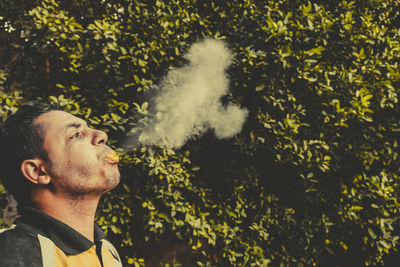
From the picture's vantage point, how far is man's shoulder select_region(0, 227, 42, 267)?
4.85 ft

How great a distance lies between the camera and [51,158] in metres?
1.90

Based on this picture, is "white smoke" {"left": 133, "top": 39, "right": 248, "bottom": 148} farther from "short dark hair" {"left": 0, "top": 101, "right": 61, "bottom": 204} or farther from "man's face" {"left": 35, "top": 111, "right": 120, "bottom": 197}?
"short dark hair" {"left": 0, "top": 101, "right": 61, "bottom": 204}

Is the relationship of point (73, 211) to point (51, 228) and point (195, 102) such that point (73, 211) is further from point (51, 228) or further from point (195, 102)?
point (195, 102)

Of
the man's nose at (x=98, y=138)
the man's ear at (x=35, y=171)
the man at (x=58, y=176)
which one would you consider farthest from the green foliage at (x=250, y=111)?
the man's ear at (x=35, y=171)

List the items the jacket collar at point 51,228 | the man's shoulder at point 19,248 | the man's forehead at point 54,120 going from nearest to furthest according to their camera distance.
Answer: the man's shoulder at point 19,248 < the jacket collar at point 51,228 < the man's forehead at point 54,120

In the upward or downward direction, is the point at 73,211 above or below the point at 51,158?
below

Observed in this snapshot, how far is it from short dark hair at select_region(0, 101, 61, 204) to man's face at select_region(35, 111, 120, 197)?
1.9 inches

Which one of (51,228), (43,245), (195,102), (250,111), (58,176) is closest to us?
(43,245)

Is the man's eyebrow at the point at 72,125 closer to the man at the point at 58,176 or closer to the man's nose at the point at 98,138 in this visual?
the man at the point at 58,176

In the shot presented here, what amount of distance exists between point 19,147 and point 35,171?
0.20 m

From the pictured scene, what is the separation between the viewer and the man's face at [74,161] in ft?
6.17

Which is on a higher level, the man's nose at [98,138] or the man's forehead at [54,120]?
the man's forehead at [54,120]

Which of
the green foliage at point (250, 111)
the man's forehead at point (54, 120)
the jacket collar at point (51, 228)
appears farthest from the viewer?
the green foliage at point (250, 111)

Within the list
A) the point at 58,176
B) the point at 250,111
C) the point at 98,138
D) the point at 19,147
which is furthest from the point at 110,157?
the point at 250,111
